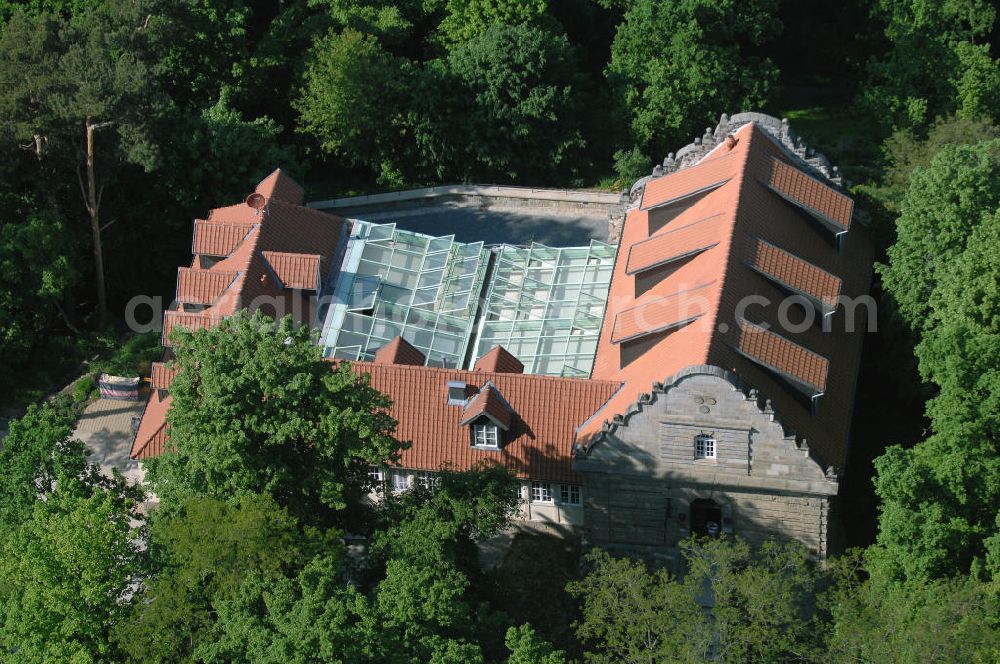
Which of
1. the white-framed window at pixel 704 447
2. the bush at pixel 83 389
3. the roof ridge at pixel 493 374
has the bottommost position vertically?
the bush at pixel 83 389

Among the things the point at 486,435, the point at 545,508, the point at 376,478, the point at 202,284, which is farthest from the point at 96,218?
the point at 545,508

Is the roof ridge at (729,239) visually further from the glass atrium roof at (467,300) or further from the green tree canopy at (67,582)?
the green tree canopy at (67,582)

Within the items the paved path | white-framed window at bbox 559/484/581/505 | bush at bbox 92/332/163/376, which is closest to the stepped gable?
white-framed window at bbox 559/484/581/505

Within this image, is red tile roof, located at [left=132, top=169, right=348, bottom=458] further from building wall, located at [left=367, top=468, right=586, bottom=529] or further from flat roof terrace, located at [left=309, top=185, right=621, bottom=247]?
building wall, located at [left=367, top=468, right=586, bottom=529]

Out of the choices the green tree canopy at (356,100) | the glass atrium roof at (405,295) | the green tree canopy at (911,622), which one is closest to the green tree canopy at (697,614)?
the green tree canopy at (911,622)

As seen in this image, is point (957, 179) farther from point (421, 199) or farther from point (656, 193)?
point (421, 199)

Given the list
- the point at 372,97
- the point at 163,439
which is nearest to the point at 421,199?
the point at 372,97

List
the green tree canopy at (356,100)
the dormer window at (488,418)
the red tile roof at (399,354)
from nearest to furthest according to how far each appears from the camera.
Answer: the dormer window at (488,418)
the red tile roof at (399,354)
the green tree canopy at (356,100)
